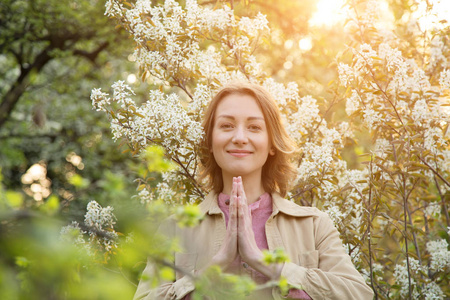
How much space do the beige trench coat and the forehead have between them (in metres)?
0.44

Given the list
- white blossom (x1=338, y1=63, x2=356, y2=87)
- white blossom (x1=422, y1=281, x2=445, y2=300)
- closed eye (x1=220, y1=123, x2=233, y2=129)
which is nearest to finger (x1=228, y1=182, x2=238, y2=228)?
closed eye (x1=220, y1=123, x2=233, y2=129)

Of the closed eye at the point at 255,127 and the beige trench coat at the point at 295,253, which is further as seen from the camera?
the closed eye at the point at 255,127

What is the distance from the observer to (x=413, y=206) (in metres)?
4.13

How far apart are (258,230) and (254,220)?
62 mm

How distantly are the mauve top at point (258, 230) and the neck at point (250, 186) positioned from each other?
28 mm

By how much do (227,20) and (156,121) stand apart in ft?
3.07

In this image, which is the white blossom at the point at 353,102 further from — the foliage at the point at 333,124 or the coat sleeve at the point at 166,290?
the coat sleeve at the point at 166,290

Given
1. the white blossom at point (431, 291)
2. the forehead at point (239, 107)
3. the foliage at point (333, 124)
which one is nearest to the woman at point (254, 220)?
the forehead at point (239, 107)

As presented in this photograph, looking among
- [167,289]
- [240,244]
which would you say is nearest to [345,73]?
[240,244]

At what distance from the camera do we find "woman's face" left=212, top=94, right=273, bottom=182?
2.50 meters

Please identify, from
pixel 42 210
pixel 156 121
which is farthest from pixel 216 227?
pixel 42 210

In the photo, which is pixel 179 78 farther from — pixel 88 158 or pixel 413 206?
pixel 88 158

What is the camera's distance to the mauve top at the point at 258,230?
7.46 feet

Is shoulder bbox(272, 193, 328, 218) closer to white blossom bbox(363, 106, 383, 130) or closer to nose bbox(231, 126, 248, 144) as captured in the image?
nose bbox(231, 126, 248, 144)
